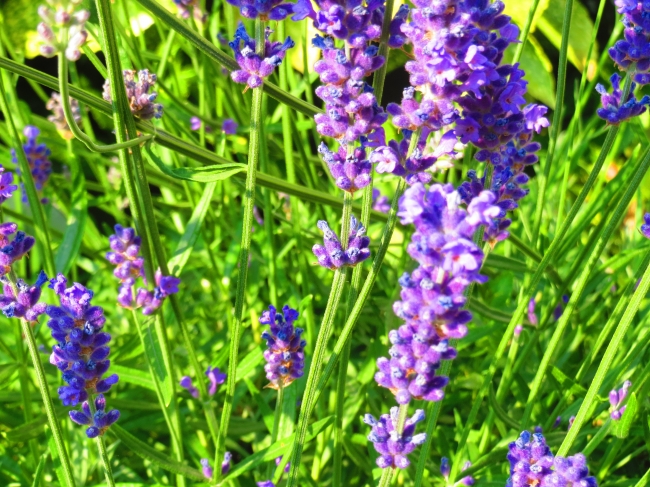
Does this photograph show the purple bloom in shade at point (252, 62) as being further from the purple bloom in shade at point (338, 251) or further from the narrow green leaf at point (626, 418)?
the narrow green leaf at point (626, 418)

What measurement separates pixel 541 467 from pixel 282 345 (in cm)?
36

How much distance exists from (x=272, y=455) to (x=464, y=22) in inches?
25.2

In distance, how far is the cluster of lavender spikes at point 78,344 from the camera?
833mm

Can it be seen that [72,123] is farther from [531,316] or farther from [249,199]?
[531,316]

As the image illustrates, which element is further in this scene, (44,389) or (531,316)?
(531,316)

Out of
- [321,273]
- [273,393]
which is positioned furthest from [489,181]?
[321,273]

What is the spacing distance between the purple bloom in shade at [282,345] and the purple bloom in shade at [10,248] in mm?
299

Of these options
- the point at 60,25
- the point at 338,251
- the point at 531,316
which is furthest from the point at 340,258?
the point at 531,316

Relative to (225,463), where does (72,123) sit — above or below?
above

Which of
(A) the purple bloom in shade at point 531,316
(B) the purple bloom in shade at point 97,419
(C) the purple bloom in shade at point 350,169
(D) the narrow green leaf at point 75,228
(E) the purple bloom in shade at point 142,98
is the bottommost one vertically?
(A) the purple bloom in shade at point 531,316

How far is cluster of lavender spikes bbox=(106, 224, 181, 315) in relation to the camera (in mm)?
1041

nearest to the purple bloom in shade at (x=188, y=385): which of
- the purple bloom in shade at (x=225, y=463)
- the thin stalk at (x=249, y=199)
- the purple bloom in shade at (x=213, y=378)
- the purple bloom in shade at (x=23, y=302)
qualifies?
the purple bloom in shade at (x=213, y=378)

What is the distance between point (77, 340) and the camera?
0.83 meters

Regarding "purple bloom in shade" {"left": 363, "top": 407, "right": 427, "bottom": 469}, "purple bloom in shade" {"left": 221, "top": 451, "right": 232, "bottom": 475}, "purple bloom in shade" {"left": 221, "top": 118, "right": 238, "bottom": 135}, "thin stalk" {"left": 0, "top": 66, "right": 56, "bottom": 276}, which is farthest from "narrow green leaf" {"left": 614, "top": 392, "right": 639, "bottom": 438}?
"purple bloom in shade" {"left": 221, "top": 118, "right": 238, "bottom": 135}
